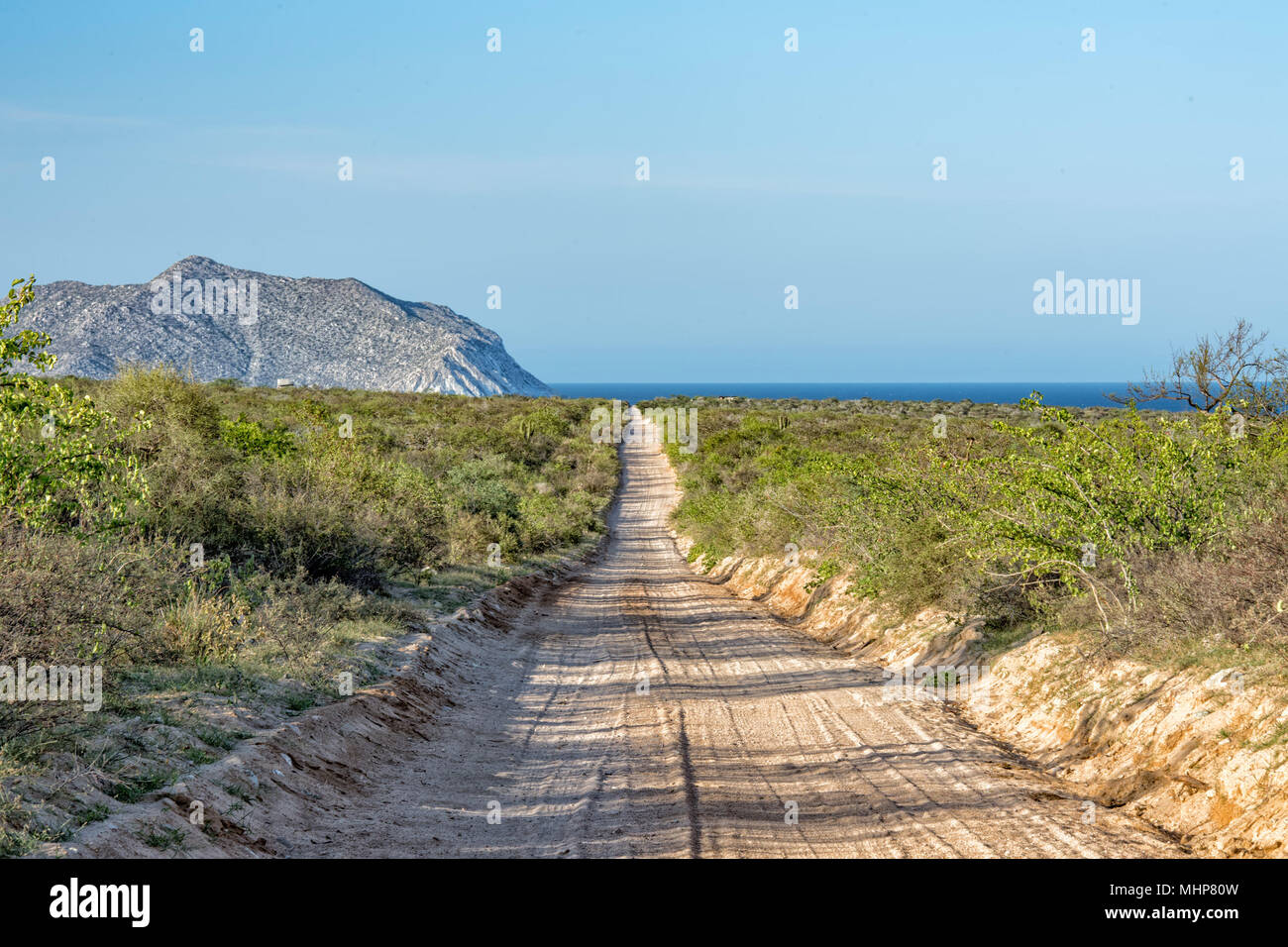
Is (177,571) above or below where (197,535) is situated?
below

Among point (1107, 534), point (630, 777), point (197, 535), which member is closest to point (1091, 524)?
point (1107, 534)

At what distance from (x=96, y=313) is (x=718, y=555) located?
253 ft

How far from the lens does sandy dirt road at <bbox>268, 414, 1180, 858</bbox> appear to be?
19.2 ft

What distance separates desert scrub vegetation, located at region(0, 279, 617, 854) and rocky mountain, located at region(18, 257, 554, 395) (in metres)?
60.8

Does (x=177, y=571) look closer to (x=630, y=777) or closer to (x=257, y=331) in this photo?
(x=630, y=777)

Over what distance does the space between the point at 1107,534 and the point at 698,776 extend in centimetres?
472

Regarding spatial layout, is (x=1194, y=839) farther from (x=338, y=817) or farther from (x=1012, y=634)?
(x=338, y=817)

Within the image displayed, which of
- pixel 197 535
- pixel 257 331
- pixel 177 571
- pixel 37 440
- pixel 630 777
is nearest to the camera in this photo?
pixel 630 777

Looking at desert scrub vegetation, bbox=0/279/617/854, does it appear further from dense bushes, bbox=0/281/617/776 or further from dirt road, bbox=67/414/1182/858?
dirt road, bbox=67/414/1182/858

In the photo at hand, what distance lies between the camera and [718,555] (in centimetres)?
2384

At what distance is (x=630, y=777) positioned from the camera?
7.25 meters

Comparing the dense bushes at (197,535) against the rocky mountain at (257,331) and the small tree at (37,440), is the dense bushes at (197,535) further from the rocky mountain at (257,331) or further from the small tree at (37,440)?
the rocky mountain at (257,331)

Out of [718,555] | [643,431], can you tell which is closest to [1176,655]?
[718,555]

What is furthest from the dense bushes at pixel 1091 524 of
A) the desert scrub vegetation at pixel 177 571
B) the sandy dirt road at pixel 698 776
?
the desert scrub vegetation at pixel 177 571
